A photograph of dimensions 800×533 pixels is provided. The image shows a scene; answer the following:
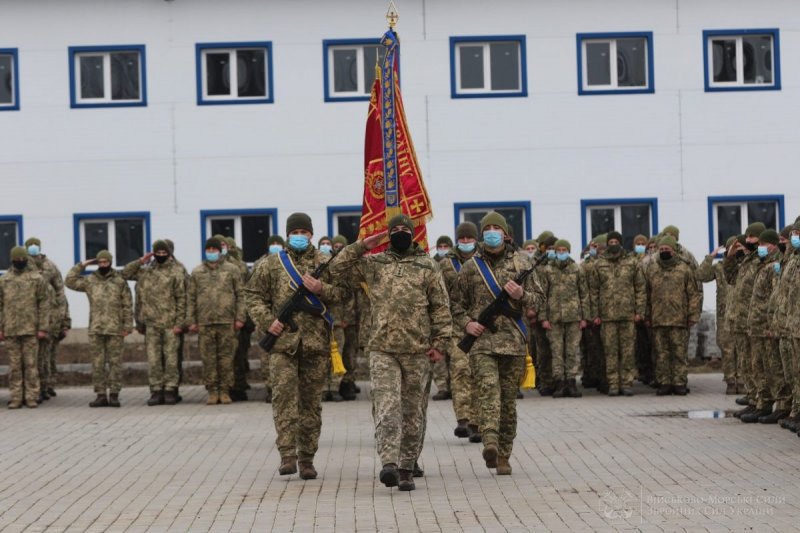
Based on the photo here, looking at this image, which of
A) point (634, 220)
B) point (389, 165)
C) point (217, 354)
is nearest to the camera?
point (389, 165)

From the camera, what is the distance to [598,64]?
94.3 ft

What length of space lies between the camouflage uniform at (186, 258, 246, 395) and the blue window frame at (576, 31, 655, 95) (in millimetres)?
10469

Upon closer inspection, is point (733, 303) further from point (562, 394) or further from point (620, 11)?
point (620, 11)

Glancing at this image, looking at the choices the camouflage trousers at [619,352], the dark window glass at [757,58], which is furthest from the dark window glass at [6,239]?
the dark window glass at [757,58]

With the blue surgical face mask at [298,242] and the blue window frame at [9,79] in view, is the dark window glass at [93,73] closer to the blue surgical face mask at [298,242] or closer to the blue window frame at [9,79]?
the blue window frame at [9,79]

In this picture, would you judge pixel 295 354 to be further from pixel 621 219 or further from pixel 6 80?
pixel 6 80

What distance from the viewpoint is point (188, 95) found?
2841 centimetres

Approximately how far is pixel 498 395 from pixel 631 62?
17.5 meters

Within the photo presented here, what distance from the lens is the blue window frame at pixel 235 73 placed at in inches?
1119

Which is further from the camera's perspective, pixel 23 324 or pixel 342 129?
pixel 342 129

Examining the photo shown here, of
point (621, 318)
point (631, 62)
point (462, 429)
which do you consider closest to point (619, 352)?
point (621, 318)

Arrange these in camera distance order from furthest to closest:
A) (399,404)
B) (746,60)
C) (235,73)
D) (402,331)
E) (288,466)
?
(746,60) < (235,73) < (288,466) < (402,331) < (399,404)

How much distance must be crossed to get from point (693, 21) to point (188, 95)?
10046 millimetres

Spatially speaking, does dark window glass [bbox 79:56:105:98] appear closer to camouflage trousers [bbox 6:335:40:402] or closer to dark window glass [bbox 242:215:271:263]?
dark window glass [bbox 242:215:271:263]
